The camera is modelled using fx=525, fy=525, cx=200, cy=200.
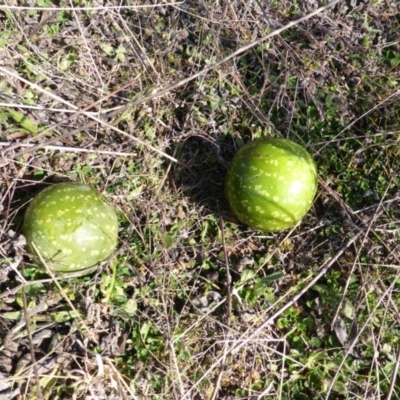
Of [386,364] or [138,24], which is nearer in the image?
[386,364]

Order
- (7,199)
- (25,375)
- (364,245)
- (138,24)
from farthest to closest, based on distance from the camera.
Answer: (138,24), (364,245), (7,199), (25,375)

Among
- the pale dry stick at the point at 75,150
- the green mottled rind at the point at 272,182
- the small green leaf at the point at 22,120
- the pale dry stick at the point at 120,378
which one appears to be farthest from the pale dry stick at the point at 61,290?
the green mottled rind at the point at 272,182

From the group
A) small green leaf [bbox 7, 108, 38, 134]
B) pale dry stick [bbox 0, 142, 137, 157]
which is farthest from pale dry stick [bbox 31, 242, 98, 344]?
small green leaf [bbox 7, 108, 38, 134]

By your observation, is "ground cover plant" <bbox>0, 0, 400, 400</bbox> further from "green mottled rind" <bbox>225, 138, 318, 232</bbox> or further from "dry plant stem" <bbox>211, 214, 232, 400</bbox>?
"green mottled rind" <bbox>225, 138, 318, 232</bbox>

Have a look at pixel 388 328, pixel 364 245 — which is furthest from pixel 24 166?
pixel 388 328

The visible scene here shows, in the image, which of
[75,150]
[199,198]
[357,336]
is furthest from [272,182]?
[75,150]

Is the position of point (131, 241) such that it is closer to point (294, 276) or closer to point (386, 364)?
point (294, 276)

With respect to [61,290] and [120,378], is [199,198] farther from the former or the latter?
[120,378]
